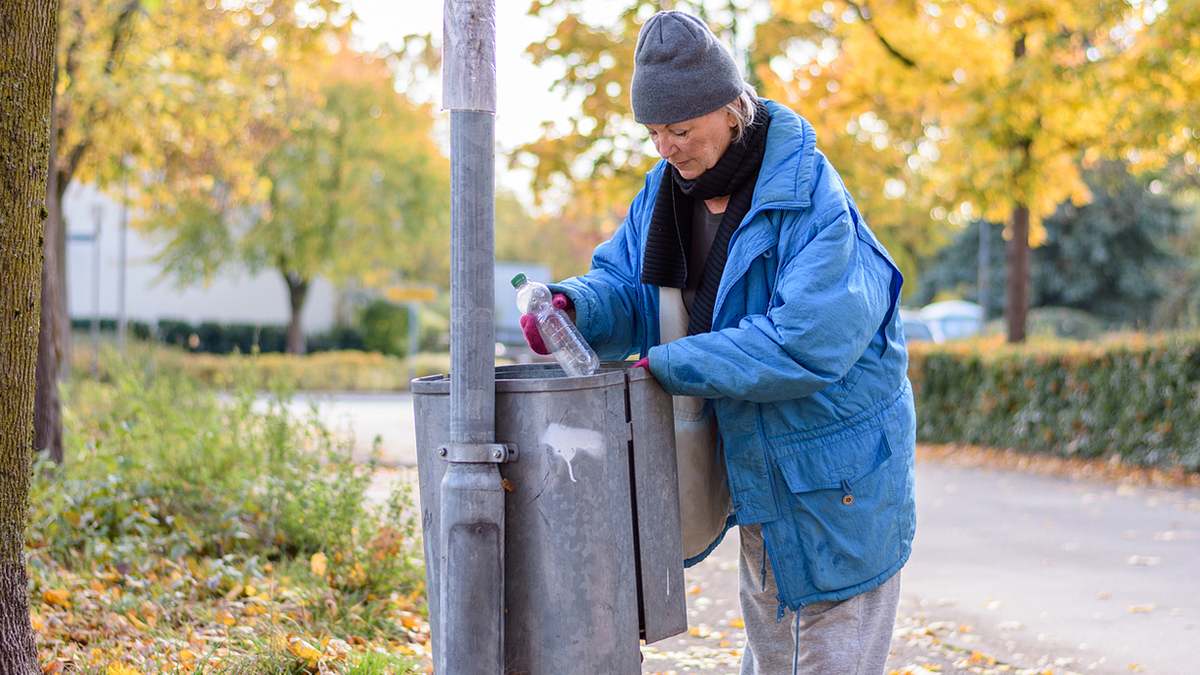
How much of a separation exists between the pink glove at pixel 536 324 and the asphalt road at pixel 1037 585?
2.31 metres

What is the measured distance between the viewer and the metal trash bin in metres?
2.56

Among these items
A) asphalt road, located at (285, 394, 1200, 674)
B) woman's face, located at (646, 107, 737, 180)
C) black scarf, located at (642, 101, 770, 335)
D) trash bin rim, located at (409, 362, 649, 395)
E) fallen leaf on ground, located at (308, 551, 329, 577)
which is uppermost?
woman's face, located at (646, 107, 737, 180)

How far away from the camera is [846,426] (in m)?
2.84

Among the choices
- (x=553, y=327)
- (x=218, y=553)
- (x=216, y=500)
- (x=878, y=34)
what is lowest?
(x=218, y=553)

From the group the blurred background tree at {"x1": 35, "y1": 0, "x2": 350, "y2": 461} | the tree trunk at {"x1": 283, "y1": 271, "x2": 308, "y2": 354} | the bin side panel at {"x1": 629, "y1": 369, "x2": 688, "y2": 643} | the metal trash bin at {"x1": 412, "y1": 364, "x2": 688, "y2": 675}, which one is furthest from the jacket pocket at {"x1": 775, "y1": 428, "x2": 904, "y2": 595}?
the tree trunk at {"x1": 283, "y1": 271, "x2": 308, "y2": 354}

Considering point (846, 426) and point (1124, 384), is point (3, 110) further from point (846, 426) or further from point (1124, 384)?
point (1124, 384)

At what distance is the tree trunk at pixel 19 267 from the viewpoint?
343 centimetres

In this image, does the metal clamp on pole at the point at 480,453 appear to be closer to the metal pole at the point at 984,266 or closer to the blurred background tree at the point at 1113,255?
the blurred background tree at the point at 1113,255

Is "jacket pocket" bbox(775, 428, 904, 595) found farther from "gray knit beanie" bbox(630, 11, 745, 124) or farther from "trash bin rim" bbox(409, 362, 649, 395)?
"gray knit beanie" bbox(630, 11, 745, 124)

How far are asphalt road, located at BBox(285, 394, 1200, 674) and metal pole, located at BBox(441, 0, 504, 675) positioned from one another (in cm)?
256

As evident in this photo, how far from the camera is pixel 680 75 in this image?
9.14 ft

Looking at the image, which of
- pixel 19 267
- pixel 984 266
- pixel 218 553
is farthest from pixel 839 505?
pixel 984 266

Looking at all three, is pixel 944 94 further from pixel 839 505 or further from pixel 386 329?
pixel 386 329

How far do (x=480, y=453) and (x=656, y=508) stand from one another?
0.43m
